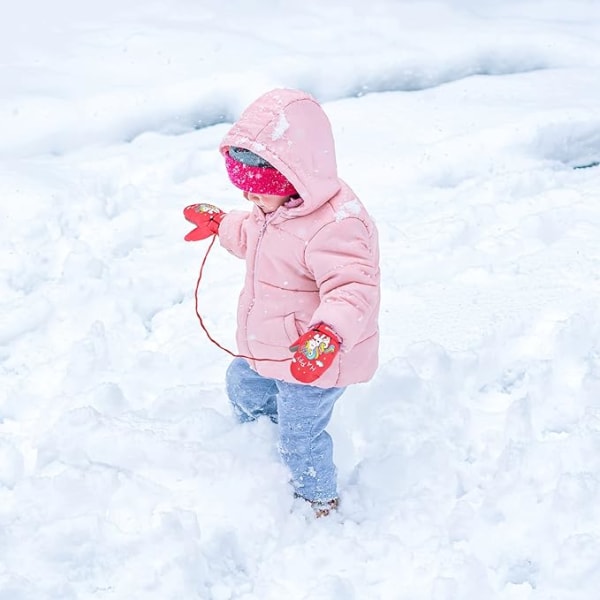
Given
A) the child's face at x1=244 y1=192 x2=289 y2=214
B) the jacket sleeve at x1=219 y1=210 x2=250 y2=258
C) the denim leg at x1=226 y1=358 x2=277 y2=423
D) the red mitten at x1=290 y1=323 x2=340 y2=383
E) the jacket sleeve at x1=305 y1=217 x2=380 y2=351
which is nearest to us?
the red mitten at x1=290 y1=323 x2=340 y2=383

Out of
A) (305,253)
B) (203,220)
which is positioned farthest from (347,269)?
(203,220)

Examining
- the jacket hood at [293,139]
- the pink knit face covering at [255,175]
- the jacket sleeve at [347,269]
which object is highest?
the jacket hood at [293,139]

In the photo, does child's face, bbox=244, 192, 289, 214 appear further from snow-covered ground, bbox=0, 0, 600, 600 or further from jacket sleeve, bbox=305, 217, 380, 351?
snow-covered ground, bbox=0, 0, 600, 600

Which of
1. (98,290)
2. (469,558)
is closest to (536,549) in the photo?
(469,558)

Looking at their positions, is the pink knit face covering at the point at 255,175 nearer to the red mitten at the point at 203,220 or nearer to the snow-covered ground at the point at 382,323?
the red mitten at the point at 203,220

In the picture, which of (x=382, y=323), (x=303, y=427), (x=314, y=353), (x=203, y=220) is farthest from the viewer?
(x=382, y=323)

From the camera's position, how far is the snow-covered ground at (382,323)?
2277mm

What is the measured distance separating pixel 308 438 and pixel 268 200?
28.5 inches

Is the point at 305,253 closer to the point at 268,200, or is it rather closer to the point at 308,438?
the point at 268,200

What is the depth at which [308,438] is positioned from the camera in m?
2.38

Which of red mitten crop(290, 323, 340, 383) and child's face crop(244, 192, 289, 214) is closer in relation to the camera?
red mitten crop(290, 323, 340, 383)

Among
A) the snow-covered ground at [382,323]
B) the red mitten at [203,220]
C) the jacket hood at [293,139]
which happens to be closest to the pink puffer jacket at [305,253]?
the jacket hood at [293,139]

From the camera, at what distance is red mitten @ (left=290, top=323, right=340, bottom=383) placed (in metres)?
1.90

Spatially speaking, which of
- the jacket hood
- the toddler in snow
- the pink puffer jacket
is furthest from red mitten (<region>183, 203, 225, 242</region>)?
the jacket hood
